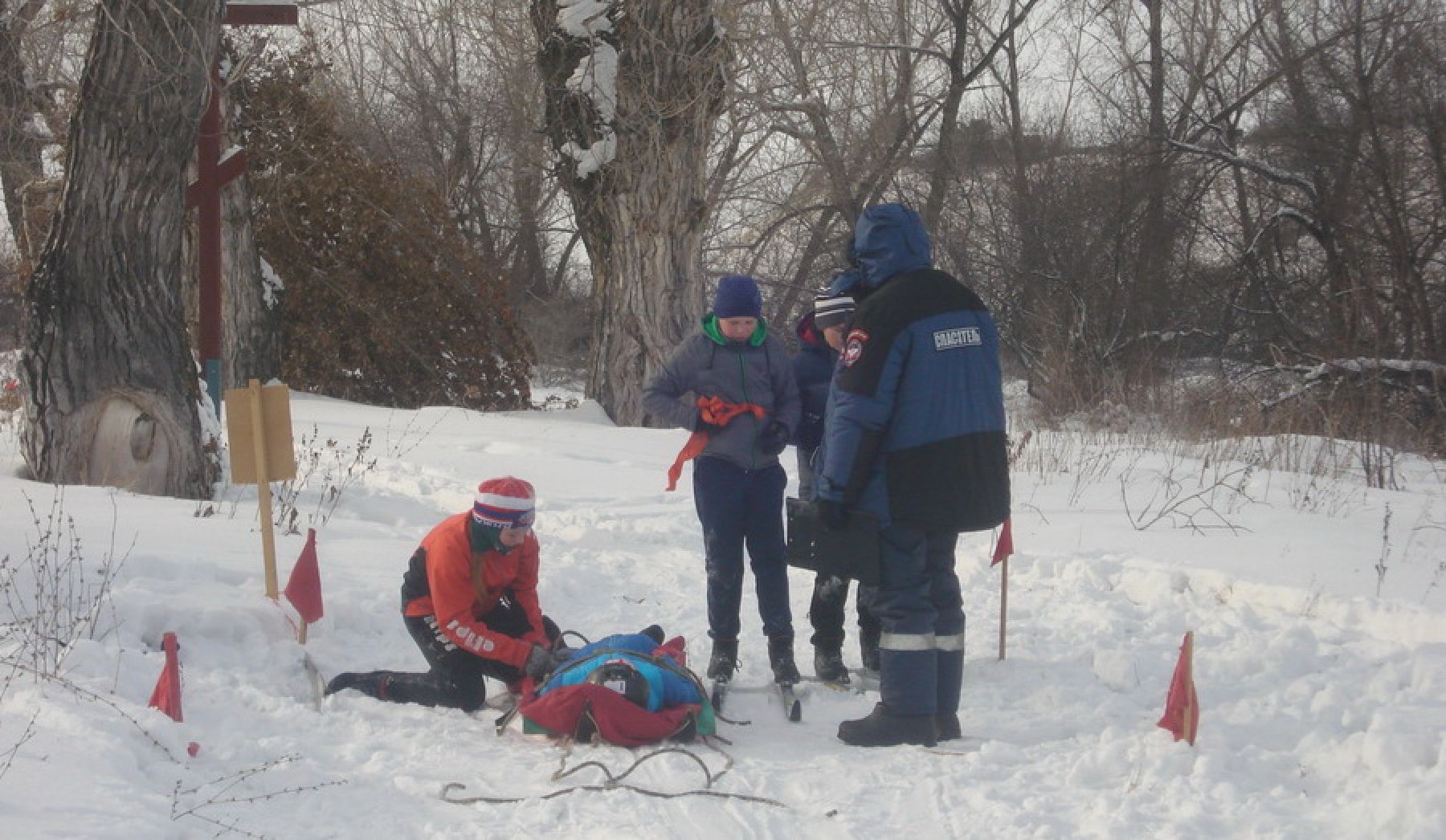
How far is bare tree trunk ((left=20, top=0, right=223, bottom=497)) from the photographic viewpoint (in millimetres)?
8023

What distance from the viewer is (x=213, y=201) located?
1013 cm

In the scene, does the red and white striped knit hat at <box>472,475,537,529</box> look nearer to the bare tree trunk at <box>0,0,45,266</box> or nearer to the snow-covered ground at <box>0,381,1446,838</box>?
the snow-covered ground at <box>0,381,1446,838</box>

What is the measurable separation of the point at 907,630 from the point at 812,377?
1.40 meters

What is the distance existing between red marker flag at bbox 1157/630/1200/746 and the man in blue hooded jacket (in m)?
0.76

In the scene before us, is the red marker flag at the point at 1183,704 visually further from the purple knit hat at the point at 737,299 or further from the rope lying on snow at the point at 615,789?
the purple knit hat at the point at 737,299

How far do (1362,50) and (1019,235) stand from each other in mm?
7782

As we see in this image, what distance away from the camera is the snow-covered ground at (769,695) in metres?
3.88

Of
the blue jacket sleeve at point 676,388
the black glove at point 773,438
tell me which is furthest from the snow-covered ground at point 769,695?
the blue jacket sleeve at point 676,388

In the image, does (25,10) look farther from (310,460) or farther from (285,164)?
(310,460)

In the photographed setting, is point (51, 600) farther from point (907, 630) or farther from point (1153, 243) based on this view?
point (1153, 243)

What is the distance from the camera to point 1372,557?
7176 mm

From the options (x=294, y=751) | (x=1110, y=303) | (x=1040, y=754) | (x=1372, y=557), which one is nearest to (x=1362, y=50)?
(x=1110, y=303)

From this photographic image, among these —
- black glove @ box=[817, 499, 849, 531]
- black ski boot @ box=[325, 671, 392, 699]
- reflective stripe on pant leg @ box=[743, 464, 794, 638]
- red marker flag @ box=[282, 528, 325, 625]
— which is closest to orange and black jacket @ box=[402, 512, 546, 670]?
black ski boot @ box=[325, 671, 392, 699]

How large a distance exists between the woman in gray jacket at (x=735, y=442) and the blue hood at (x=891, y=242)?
2.53ft
